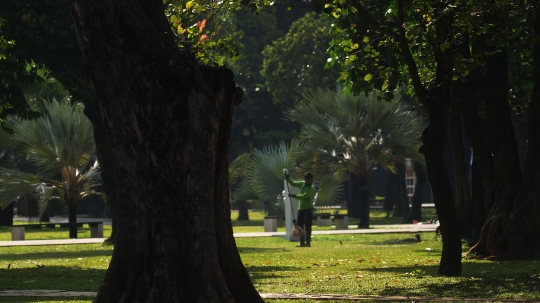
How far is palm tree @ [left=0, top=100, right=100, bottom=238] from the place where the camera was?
105ft

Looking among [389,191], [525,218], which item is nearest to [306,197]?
[525,218]

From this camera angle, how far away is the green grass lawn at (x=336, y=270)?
12781mm

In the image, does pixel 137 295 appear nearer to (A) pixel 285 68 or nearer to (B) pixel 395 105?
(B) pixel 395 105

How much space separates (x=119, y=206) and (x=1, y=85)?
10186 millimetres

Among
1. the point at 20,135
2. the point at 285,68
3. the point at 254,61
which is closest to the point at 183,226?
the point at 20,135

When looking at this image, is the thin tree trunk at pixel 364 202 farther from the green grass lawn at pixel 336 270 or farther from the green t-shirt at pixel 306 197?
the green t-shirt at pixel 306 197

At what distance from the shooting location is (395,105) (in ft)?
122

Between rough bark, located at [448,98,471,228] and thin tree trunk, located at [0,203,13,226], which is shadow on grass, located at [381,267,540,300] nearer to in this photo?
rough bark, located at [448,98,471,228]

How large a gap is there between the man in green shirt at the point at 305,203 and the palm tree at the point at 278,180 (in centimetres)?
1211

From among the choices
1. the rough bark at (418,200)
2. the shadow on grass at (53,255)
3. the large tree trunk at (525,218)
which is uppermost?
the rough bark at (418,200)

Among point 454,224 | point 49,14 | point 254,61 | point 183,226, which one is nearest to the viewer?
point 183,226

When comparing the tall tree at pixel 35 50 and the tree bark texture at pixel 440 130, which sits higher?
the tall tree at pixel 35 50

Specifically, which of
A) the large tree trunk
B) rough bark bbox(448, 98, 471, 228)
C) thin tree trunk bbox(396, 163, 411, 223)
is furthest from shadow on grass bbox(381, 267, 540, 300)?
thin tree trunk bbox(396, 163, 411, 223)

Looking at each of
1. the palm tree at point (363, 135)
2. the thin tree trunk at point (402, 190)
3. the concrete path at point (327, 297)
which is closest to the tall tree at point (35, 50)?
the concrete path at point (327, 297)
